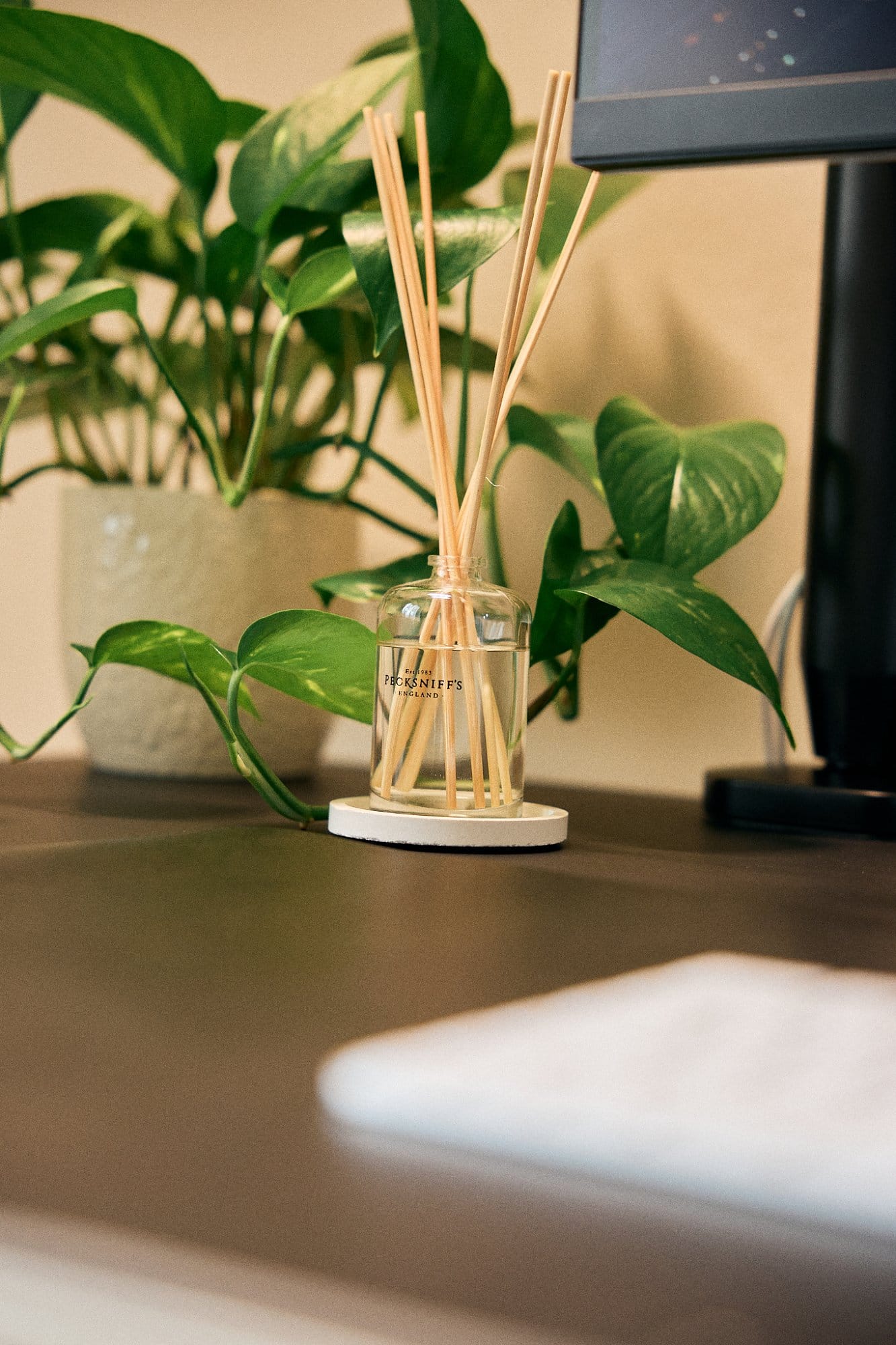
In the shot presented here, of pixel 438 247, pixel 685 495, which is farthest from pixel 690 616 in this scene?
pixel 438 247

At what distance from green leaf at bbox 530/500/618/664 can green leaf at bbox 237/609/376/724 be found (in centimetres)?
10

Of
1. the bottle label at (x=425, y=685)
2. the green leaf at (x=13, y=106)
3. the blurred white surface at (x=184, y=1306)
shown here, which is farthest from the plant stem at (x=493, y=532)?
the blurred white surface at (x=184, y=1306)

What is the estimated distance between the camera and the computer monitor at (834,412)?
56 cm

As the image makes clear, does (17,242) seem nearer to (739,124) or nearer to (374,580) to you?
(374,580)

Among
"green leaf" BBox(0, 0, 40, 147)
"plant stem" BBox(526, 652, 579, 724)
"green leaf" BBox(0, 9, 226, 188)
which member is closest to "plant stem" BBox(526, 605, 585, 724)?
"plant stem" BBox(526, 652, 579, 724)

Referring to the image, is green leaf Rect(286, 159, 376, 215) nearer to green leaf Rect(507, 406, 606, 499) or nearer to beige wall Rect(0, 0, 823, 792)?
green leaf Rect(507, 406, 606, 499)

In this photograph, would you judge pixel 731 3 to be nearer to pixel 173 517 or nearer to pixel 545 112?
pixel 545 112

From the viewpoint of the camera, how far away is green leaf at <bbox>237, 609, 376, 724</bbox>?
563 millimetres

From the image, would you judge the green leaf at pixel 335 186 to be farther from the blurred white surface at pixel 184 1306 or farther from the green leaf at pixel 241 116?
the blurred white surface at pixel 184 1306

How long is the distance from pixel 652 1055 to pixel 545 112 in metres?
0.45

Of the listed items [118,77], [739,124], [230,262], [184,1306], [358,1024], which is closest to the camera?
[184,1306]

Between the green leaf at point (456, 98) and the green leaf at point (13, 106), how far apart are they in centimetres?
24

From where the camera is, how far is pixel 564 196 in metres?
0.81

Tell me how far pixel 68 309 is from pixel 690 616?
32cm
